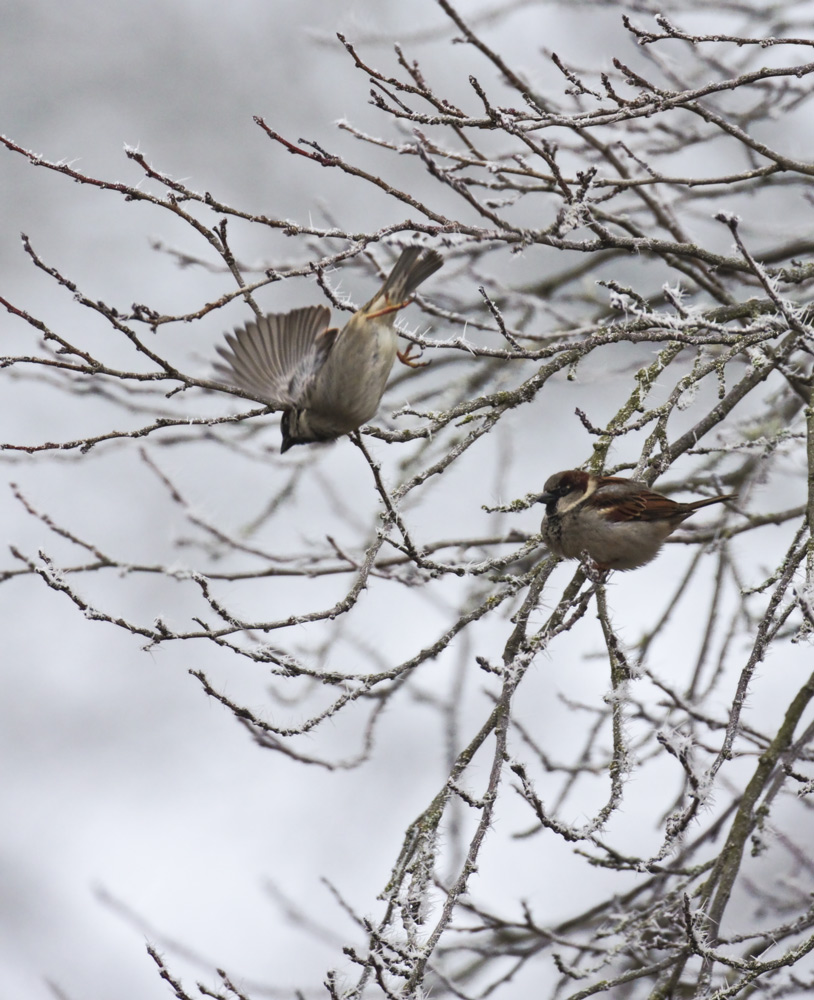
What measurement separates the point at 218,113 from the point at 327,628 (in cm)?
305

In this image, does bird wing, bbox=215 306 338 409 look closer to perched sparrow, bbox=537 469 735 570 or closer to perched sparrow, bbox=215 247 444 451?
perched sparrow, bbox=215 247 444 451

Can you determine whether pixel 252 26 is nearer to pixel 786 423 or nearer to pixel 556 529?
pixel 786 423

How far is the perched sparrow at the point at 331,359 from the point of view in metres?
2.67

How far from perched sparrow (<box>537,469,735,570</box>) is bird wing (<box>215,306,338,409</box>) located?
0.67 m

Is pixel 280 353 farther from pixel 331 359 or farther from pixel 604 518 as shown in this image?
pixel 604 518

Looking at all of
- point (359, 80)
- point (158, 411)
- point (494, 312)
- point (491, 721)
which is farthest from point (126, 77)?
point (491, 721)

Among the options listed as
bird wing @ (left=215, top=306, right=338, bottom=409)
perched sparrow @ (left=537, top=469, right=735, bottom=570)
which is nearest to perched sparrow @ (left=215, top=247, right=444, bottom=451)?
bird wing @ (left=215, top=306, right=338, bottom=409)

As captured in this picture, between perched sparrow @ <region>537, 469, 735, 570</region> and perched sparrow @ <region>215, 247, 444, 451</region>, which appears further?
perched sparrow @ <region>215, 247, 444, 451</region>

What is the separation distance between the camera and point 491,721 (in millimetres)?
2064

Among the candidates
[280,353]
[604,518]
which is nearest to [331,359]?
[280,353]

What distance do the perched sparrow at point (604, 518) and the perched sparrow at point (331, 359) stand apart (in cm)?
51

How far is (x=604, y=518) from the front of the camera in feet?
8.57

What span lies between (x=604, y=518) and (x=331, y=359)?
80cm

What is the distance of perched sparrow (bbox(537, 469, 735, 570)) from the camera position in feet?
8.32
